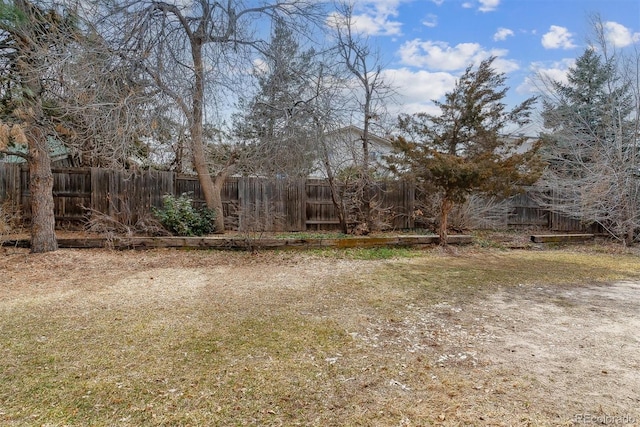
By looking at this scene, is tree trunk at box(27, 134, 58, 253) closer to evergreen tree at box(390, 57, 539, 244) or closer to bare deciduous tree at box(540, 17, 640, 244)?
evergreen tree at box(390, 57, 539, 244)

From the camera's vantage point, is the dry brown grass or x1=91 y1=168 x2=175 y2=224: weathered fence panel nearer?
the dry brown grass

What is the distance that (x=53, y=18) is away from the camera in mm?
5371

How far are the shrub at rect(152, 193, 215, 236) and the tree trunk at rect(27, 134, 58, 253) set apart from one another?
1971 millimetres

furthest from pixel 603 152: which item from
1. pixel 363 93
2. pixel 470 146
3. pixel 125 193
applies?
pixel 125 193

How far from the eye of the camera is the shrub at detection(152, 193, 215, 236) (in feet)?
24.3

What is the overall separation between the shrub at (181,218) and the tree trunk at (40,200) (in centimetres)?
197

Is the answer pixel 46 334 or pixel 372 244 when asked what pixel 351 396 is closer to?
pixel 46 334

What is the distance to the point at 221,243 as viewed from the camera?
22.1ft

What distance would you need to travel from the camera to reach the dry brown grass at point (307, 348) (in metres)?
1.90

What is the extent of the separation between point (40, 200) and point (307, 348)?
5612mm

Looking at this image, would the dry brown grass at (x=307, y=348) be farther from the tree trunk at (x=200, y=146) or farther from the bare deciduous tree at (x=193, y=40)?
the bare deciduous tree at (x=193, y=40)

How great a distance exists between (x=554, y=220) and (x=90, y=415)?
501 inches

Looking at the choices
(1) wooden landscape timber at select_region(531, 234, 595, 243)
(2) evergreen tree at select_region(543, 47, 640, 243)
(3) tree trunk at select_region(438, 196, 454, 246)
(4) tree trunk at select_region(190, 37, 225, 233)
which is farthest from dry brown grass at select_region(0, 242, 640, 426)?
(2) evergreen tree at select_region(543, 47, 640, 243)

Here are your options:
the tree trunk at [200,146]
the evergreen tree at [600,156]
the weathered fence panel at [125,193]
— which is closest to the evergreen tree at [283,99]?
the tree trunk at [200,146]
